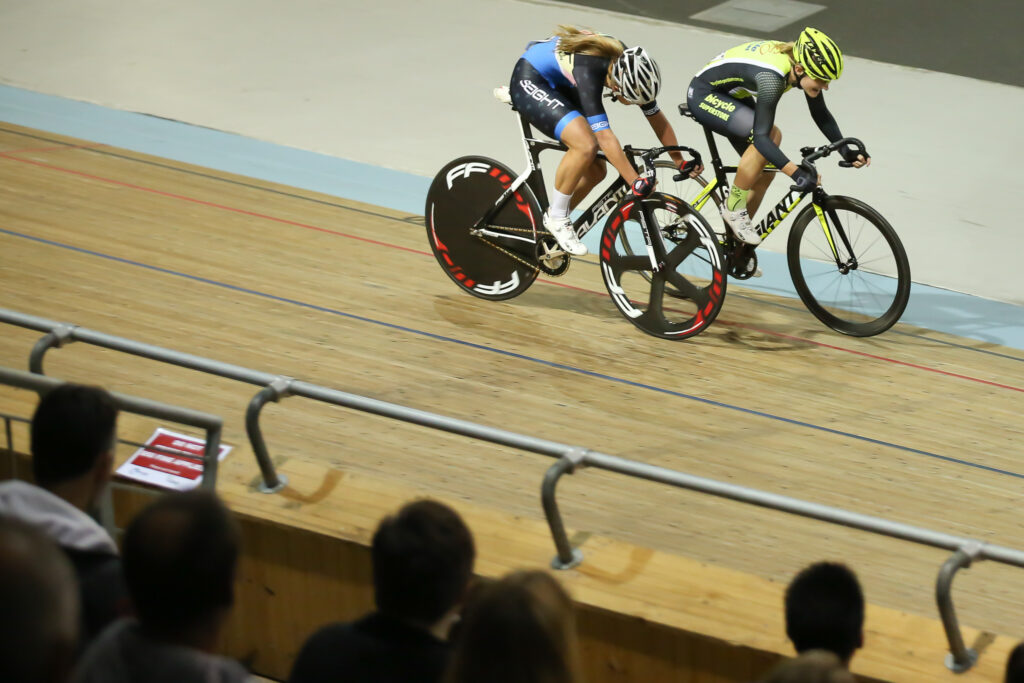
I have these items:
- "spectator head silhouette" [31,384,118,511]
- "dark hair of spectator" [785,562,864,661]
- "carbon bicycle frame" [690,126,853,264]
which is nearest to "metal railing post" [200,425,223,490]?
"spectator head silhouette" [31,384,118,511]

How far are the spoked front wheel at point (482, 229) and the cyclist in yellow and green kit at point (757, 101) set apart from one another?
2.92ft

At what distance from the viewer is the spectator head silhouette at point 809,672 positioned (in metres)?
1.57

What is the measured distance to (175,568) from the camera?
172 centimetres

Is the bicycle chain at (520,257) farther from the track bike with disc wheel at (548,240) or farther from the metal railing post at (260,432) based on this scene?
the metal railing post at (260,432)

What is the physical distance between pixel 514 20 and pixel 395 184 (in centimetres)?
366

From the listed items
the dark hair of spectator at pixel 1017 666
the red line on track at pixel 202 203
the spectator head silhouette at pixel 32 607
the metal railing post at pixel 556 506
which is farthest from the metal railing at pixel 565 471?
the red line on track at pixel 202 203

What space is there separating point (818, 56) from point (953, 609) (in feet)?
9.87

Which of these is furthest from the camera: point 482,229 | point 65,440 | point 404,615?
point 482,229

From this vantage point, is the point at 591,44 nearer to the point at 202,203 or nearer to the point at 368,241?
the point at 368,241

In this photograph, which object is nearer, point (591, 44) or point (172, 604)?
point (172, 604)

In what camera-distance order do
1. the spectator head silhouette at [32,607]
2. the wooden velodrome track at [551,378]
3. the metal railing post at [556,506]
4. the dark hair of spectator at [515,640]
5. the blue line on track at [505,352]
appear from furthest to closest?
the blue line on track at [505,352] < the wooden velodrome track at [551,378] < the metal railing post at [556,506] < the dark hair of spectator at [515,640] < the spectator head silhouette at [32,607]

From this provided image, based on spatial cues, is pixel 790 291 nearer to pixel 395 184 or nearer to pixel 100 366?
pixel 395 184

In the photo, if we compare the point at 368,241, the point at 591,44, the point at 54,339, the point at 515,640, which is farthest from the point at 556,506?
the point at 368,241

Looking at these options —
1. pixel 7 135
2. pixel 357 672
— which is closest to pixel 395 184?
pixel 7 135
